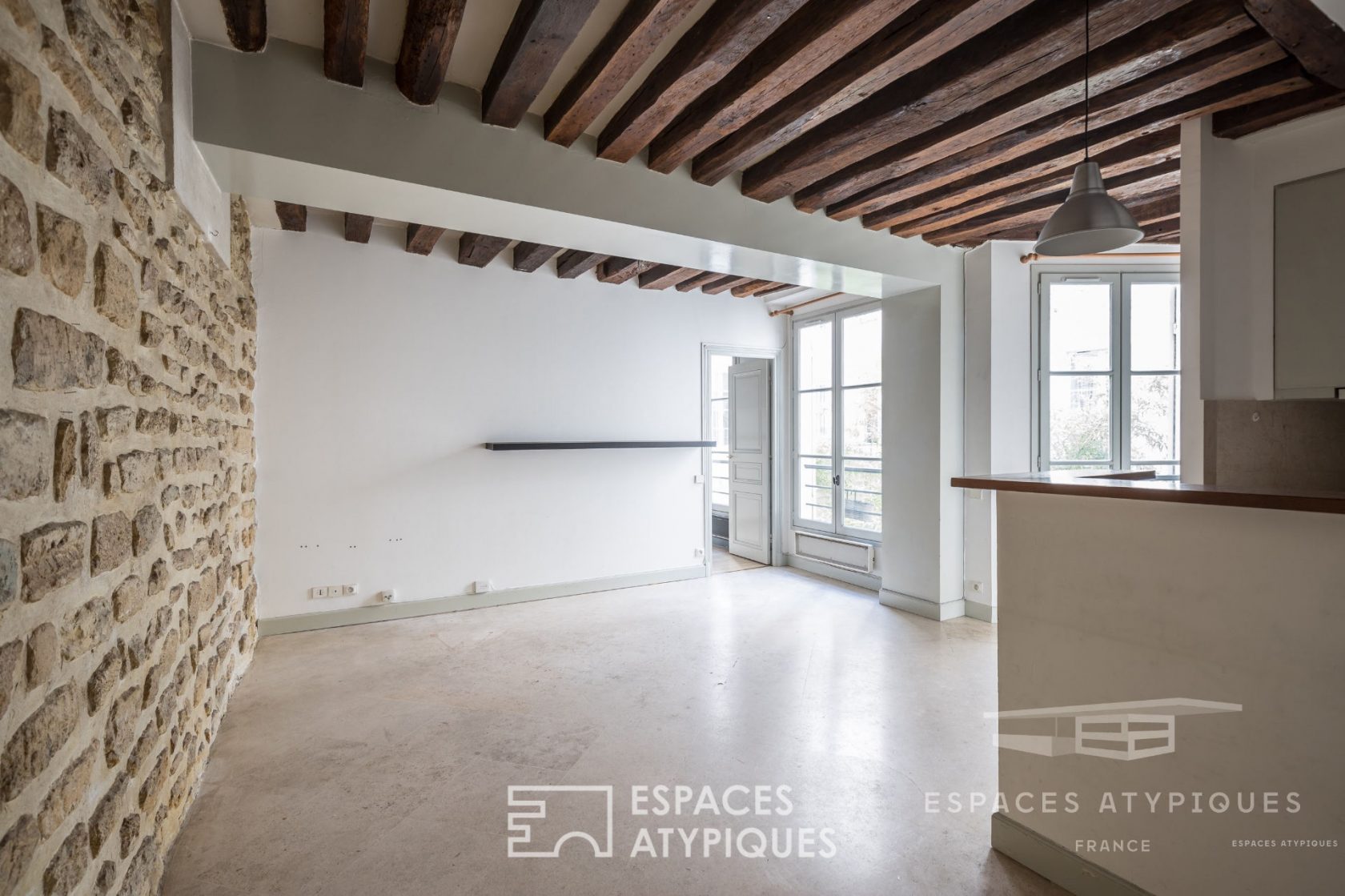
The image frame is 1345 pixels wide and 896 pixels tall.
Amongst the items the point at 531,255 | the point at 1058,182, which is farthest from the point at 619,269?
the point at 1058,182

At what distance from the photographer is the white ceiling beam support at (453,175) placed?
264cm

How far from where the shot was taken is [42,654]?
1.32 metres

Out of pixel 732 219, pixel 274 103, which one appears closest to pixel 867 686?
pixel 732 219

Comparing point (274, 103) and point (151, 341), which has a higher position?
point (274, 103)

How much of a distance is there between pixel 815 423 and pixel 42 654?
6084 mm

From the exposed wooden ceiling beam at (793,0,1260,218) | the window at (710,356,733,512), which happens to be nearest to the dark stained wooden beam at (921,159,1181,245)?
the exposed wooden ceiling beam at (793,0,1260,218)

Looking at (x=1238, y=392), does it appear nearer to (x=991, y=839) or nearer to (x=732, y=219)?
(x=991, y=839)

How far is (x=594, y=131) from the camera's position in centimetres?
337

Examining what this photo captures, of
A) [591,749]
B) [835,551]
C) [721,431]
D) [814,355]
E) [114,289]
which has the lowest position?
[591,749]

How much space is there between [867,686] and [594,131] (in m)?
3.35

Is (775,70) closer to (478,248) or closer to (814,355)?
(478,248)

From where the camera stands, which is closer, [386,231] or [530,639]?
[530,639]

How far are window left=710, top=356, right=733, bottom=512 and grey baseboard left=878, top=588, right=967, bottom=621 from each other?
2.89 metres

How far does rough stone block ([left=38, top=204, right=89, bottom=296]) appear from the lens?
52.9 inches
